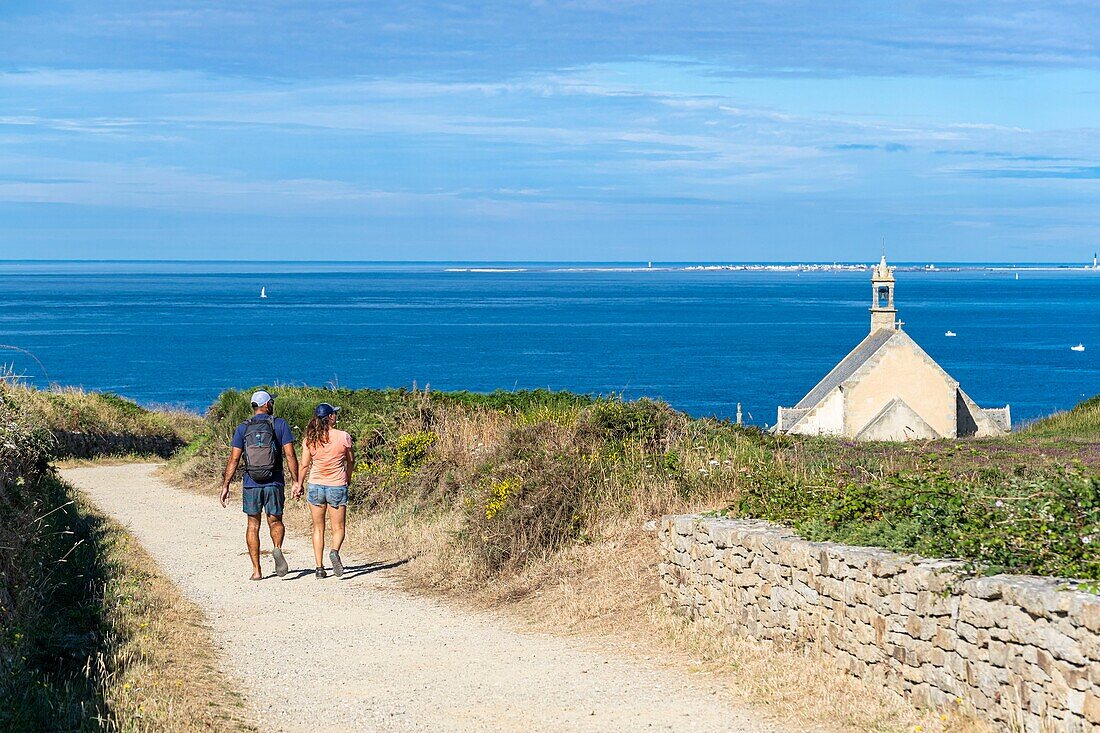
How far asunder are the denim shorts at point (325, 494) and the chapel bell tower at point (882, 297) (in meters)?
37.0

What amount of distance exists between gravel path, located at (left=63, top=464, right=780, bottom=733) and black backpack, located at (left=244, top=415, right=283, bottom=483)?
1189 mm

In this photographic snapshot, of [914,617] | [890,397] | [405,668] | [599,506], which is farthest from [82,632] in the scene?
[890,397]

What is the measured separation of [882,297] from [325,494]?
3962cm

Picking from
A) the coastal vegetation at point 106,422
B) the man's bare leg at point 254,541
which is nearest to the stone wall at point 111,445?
the coastal vegetation at point 106,422

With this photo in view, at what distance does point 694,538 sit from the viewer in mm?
10258

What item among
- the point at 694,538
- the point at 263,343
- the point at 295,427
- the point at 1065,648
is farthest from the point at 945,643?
the point at 263,343

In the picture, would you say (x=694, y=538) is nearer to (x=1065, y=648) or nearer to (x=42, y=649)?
(x=1065, y=648)

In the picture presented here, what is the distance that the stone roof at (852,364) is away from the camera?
43.5m

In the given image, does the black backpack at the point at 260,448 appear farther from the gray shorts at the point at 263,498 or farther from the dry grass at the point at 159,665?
the dry grass at the point at 159,665

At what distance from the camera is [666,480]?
12367 millimetres

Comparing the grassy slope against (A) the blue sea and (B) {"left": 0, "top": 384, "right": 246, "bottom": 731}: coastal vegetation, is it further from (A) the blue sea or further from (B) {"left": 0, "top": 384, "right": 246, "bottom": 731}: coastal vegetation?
(A) the blue sea

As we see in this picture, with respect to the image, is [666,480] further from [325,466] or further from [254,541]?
[254,541]

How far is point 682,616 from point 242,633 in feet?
12.4

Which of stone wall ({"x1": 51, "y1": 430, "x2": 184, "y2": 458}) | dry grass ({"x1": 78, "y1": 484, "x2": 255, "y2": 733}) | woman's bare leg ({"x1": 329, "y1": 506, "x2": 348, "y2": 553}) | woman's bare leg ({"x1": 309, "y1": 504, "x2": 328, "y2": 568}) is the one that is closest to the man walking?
woman's bare leg ({"x1": 309, "y1": 504, "x2": 328, "y2": 568})
